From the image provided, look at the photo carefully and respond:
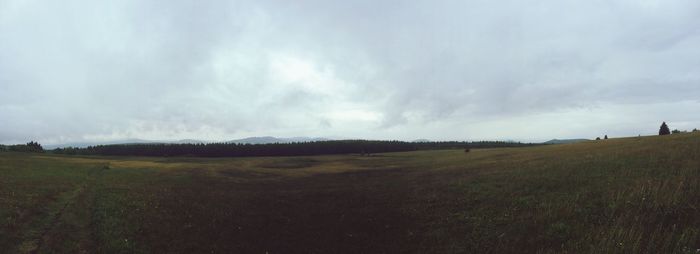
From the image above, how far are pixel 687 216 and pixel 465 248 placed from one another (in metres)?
7.89

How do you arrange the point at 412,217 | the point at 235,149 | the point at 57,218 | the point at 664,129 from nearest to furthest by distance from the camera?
1. the point at 57,218
2. the point at 412,217
3. the point at 664,129
4. the point at 235,149

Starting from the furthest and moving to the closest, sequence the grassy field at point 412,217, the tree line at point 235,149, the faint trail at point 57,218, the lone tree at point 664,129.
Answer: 1. the tree line at point 235,149
2. the lone tree at point 664,129
3. the faint trail at point 57,218
4. the grassy field at point 412,217

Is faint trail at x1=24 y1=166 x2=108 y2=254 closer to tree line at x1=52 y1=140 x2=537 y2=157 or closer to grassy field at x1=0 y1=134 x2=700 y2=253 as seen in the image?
grassy field at x1=0 y1=134 x2=700 y2=253

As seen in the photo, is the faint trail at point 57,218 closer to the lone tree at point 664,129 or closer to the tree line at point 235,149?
the lone tree at point 664,129

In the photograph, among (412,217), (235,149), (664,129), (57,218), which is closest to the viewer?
(57,218)

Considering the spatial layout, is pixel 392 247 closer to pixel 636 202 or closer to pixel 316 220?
pixel 316 220

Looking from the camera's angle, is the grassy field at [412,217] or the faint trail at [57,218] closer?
the grassy field at [412,217]

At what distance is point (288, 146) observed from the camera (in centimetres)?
16538

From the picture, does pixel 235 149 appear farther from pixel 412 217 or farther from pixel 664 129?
pixel 412 217

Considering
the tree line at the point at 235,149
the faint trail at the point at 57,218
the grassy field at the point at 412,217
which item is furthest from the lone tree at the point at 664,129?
the tree line at the point at 235,149

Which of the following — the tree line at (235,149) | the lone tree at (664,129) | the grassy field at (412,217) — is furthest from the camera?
the tree line at (235,149)

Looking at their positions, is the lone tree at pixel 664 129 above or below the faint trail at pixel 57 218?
above

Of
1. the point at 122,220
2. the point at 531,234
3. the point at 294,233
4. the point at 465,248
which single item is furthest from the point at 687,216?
the point at 122,220

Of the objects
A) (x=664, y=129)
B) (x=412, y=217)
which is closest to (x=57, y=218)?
(x=412, y=217)
